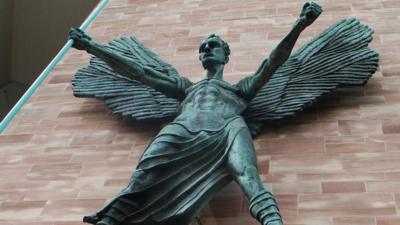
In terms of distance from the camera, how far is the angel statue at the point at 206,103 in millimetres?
3520

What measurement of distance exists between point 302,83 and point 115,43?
57.2 inches

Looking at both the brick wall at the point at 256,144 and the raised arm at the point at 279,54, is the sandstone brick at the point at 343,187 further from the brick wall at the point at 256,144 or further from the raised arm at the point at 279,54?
the raised arm at the point at 279,54

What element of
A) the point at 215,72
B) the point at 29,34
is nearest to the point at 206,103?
the point at 215,72

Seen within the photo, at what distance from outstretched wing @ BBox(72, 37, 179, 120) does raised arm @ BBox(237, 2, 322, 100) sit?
0.47 metres

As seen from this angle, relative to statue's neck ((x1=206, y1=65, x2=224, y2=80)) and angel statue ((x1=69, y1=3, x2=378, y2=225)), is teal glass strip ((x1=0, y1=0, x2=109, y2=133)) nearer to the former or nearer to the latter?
angel statue ((x1=69, y1=3, x2=378, y2=225))

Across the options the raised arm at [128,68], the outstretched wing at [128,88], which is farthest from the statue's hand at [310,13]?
the outstretched wing at [128,88]

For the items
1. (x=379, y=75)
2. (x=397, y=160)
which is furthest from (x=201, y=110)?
(x=379, y=75)

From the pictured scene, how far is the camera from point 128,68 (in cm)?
424

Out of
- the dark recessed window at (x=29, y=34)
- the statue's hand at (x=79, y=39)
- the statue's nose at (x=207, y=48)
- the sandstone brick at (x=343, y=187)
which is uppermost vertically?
the statue's hand at (x=79, y=39)

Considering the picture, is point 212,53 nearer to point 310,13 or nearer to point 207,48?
point 207,48

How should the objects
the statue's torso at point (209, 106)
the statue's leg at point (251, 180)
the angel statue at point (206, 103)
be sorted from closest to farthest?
1. the statue's leg at point (251, 180)
2. the angel statue at point (206, 103)
3. the statue's torso at point (209, 106)

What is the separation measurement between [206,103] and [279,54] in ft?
1.52

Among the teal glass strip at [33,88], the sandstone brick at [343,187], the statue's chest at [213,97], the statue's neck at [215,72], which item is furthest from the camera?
the teal glass strip at [33,88]

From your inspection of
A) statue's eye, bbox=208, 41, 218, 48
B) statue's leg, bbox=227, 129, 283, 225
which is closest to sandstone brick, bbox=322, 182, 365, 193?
statue's leg, bbox=227, 129, 283, 225
